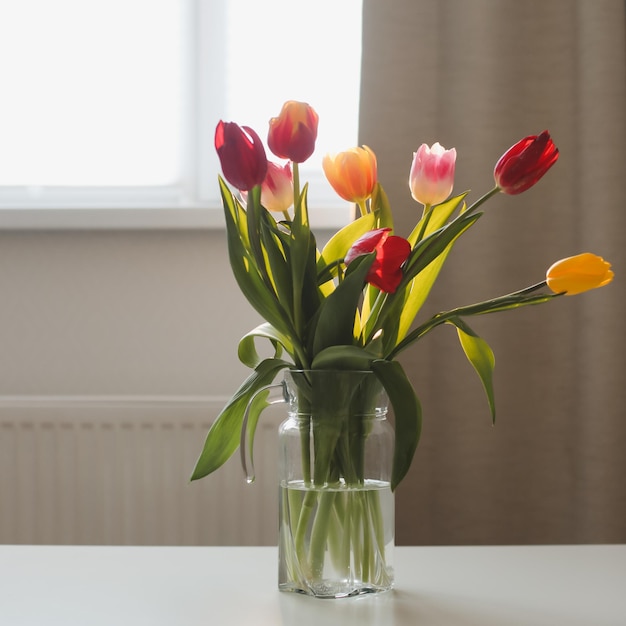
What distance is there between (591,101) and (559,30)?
0.45ft

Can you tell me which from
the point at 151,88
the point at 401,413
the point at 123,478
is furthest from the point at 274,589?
the point at 151,88

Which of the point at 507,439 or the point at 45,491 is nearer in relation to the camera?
the point at 507,439

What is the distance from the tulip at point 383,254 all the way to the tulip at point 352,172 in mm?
85

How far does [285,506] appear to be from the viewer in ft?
2.14

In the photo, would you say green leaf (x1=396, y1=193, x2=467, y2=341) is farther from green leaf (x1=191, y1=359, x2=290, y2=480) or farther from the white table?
the white table

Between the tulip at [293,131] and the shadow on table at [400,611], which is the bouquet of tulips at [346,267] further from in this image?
the shadow on table at [400,611]

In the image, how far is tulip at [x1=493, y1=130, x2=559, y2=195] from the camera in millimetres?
625

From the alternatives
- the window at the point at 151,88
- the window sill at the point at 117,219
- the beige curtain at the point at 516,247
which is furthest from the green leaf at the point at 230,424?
the window at the point at 151,88

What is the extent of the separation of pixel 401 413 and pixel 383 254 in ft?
0.40

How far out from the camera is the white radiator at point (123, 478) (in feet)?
4.83

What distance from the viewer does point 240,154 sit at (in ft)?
1.94

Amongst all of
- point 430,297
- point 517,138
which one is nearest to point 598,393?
point 430,297

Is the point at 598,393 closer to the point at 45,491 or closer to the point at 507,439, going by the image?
the point at 507,439

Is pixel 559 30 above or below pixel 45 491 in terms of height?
above
